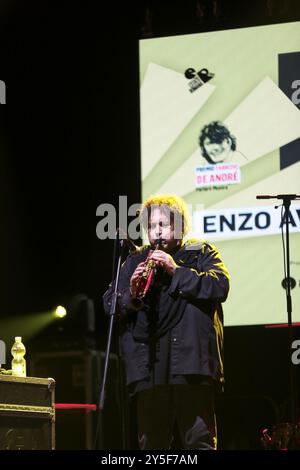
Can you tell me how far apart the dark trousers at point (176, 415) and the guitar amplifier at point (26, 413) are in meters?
1.06

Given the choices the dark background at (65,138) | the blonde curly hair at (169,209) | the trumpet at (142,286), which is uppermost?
the dark background at (65,138)

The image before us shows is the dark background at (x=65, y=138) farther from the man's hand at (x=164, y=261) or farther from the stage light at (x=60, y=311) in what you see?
the man's hand at (x=164, y=261)

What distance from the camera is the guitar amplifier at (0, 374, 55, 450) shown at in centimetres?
425

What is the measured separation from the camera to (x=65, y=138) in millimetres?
7059

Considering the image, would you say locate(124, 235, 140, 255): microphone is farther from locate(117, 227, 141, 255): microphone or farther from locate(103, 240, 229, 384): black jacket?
locate(103, 240, 229, 384): black jacket

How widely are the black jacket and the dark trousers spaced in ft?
0.29

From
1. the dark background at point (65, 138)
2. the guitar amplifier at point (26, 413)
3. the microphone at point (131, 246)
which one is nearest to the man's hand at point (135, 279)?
the microphone at point (131, 246)

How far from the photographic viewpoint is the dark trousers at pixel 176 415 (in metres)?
3.37

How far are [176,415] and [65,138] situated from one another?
4040 mm

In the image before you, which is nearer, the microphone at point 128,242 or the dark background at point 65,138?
the microphone at point 128,242

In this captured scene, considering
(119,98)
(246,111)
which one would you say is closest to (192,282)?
(246,111)

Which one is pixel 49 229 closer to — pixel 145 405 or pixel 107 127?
pixel 107 127

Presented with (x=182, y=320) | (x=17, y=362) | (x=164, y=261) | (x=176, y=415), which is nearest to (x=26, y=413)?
(x=17, y=362)
